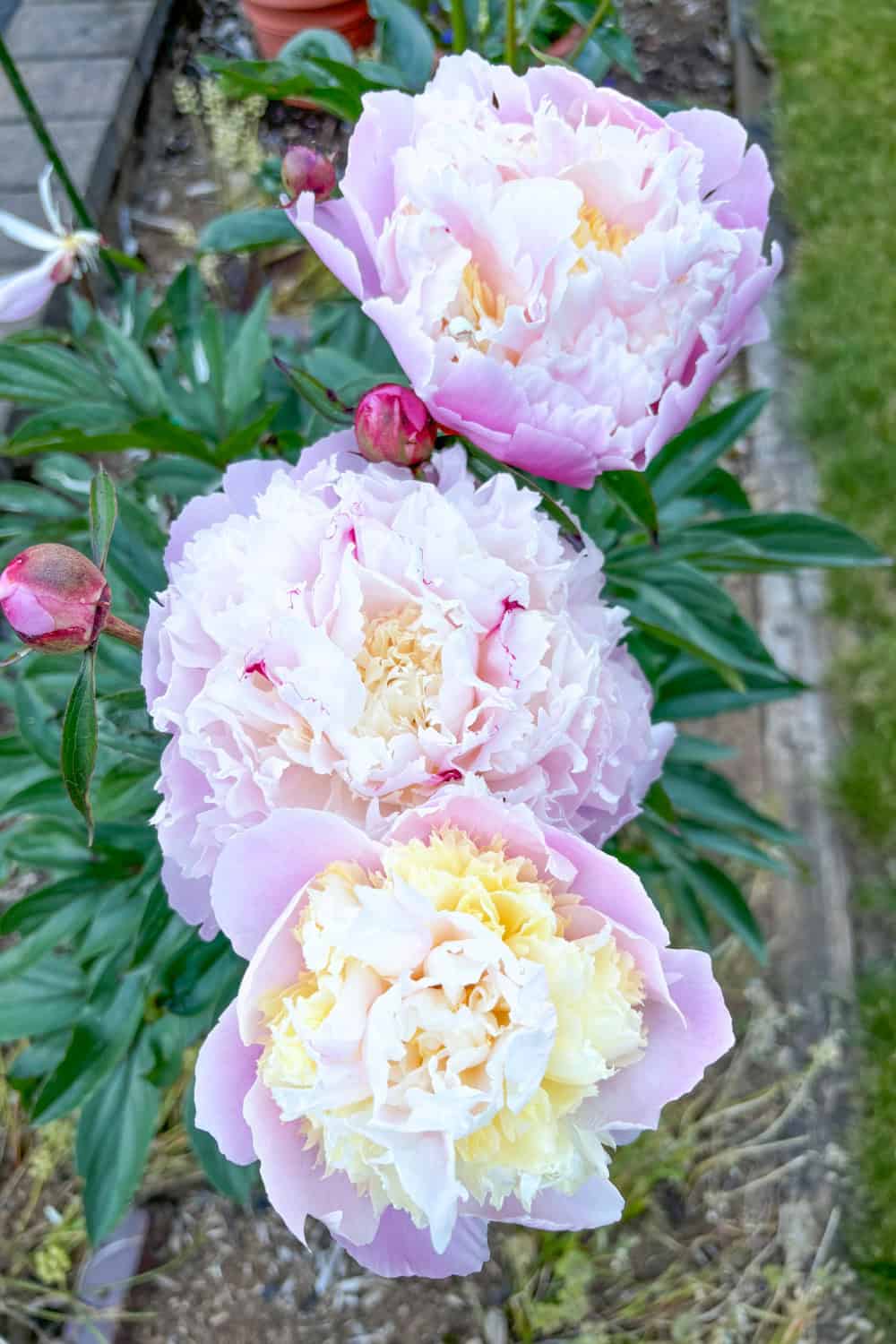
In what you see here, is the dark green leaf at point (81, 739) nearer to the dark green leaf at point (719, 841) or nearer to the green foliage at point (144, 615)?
the green foliage at point (144, 615)

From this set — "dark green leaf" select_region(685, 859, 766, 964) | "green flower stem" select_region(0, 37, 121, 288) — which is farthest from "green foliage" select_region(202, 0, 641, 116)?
"dark green leaf" select_region(685, 859, 766, 964)

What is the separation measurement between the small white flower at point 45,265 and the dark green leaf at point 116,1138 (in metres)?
0.70

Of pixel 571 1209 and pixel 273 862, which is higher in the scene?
pixel 273 862

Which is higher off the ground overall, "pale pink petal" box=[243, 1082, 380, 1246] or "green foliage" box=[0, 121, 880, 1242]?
"pale pink petal" box=[243, 1082, 380, 1246]

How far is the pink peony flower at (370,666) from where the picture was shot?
0.51 meters

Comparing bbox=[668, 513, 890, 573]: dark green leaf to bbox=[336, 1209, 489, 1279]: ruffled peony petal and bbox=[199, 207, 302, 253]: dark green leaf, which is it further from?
bbox=[336, 1209, 489, 1279]: ruffled peony petal

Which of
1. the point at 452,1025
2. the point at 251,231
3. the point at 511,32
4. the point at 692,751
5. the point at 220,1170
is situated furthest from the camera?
the point at 692,751

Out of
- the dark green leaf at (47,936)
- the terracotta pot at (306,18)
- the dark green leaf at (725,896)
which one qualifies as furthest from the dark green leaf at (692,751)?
the terracotta pot at (306,18)

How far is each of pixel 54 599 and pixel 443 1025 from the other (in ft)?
0.89

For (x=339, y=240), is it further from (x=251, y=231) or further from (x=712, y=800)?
(x=712, y=800)

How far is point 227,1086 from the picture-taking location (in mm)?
494

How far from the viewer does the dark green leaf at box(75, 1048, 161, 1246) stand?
3.50 ft

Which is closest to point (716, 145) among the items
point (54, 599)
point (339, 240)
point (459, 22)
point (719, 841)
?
point (339, 240)

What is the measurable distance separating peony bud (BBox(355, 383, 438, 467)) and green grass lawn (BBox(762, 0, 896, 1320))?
1.26 meters
